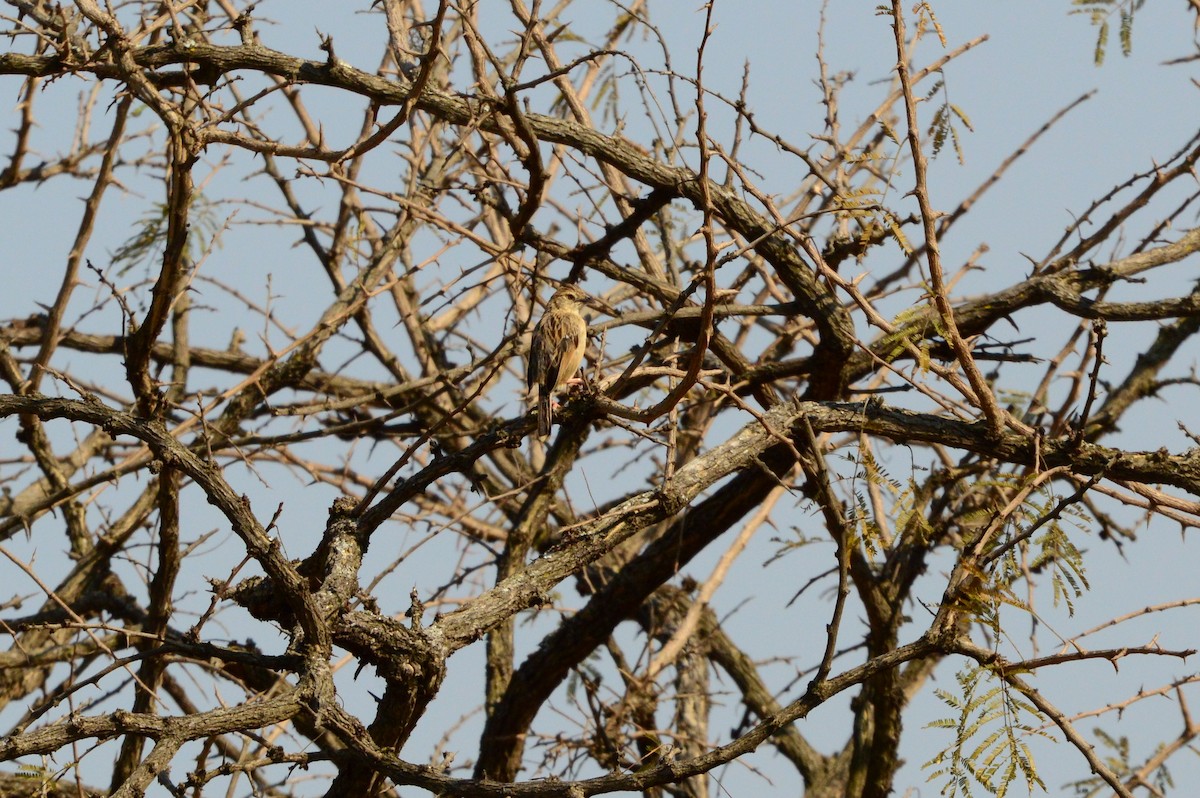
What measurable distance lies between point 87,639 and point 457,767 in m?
2.15

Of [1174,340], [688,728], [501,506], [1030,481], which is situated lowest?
[1030,481]

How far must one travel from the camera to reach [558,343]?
21.8 ft

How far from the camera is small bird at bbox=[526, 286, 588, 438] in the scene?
643cm

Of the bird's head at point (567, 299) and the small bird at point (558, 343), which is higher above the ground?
the bird's head at point (567, 299)

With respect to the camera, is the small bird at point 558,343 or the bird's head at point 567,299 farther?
the bird's head at point 567,299

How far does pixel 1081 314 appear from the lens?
5816mm

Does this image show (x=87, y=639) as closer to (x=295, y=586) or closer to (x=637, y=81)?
(x=295, y=586)

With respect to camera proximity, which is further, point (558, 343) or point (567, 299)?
point (567, 299)

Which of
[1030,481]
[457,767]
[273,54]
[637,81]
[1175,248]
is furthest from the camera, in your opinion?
[457,767]

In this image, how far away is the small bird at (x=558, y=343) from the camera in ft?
21.1

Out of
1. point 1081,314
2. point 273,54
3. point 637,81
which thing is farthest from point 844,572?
point 637,81

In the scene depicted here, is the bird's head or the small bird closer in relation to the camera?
the small bird

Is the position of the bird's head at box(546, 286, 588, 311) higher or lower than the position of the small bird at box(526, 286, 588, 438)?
higher

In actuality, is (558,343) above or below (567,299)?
below
